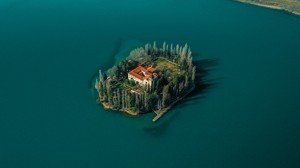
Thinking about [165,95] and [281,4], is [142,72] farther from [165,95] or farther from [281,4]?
[281,4]

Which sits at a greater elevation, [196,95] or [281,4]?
[281,4]

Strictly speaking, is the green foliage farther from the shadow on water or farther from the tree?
the shadow on water

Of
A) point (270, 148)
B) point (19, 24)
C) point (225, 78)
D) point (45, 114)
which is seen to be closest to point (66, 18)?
point (19, 24)

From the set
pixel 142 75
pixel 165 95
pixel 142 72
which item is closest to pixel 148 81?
pixel 142 75

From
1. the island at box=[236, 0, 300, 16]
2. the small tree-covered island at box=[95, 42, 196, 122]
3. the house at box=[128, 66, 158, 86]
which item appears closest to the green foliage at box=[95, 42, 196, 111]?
the small tree-covered island at box=[95, 42, 196, 122]

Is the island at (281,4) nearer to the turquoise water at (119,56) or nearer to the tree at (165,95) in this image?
the turquoise water at (119,56)

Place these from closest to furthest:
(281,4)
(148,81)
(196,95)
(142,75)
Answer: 1. (148,81)
2. (196,95)
3. (142,75)
4. (281,4)
